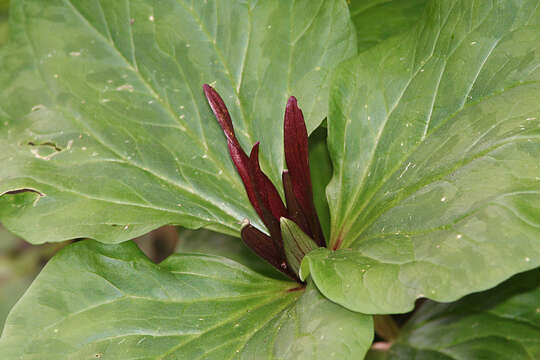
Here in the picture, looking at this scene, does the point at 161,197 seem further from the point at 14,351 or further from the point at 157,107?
the point at 14,351

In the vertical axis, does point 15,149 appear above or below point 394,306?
above

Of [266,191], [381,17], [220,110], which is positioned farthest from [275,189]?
[381,17]

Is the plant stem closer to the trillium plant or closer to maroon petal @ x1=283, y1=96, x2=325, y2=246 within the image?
the trillium plant

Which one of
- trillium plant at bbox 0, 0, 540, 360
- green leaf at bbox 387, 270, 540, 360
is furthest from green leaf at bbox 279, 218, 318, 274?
green leaf at bbox 387, 270, 540, 360

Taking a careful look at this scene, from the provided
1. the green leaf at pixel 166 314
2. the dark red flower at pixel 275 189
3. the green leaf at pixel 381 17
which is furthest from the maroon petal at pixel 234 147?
the green leaf at pixel 381 17

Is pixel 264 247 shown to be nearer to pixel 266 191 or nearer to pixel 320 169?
pixel 266 191

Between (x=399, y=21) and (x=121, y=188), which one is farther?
(x=399, y=21)

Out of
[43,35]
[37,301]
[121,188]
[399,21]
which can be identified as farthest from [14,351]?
[399,21]
